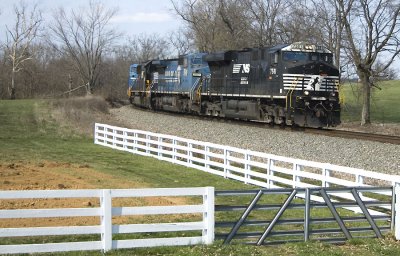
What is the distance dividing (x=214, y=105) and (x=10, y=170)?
1964 cm

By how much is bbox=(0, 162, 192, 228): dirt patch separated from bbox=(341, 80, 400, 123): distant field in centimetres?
2540

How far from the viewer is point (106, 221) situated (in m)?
7.61

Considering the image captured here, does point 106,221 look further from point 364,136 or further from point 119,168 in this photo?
point 364,136

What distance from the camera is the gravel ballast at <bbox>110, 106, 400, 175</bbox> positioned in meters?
17.5

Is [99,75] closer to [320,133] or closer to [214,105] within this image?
[214,105]

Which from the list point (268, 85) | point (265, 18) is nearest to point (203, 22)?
point (265, 18)

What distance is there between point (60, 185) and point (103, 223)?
20.3ft

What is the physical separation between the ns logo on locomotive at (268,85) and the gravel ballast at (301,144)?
157 cm

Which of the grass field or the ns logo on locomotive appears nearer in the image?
the grass field

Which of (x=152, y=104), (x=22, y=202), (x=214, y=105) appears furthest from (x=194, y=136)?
(x=152, y=104)

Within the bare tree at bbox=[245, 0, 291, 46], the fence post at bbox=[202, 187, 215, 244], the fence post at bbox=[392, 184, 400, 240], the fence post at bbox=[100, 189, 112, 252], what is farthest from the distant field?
the fence post at bbox=[100, 189, 112, 252]

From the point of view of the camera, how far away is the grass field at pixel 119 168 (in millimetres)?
7902

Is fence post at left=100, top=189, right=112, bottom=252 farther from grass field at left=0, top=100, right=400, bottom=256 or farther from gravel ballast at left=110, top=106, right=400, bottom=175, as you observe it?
gravel ballast at left=110, top=106, right=400, bottom=175

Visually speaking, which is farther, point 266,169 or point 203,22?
point 203,22
